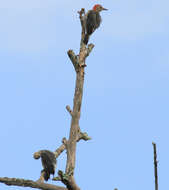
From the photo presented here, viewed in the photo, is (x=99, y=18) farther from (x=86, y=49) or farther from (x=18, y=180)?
(x=18, y=180)

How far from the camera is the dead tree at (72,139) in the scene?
8938 millimetres

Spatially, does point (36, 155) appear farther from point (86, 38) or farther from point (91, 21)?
point (91, 21)

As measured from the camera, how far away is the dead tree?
8938 millimetres

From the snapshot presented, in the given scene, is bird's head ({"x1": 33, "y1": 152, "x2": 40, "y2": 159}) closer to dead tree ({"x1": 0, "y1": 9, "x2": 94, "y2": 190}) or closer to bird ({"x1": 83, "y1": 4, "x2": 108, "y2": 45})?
dead tree ({"x1": 0, "y1": 9, "x2": 94, "y2": 190})

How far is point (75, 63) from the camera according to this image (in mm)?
11594

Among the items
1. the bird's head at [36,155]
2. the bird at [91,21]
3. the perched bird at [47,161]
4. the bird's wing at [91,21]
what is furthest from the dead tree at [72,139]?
the bird's wing at [91,21]

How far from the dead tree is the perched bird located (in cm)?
14

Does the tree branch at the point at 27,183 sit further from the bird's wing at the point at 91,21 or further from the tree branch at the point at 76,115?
the bird's wing at the point at 91,21

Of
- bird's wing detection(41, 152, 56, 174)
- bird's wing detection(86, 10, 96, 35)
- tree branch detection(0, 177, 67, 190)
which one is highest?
bird's wing detection(86, 10, 96, 35)

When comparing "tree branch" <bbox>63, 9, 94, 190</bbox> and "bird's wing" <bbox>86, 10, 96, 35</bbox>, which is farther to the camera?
"bird's wing" <bbox>86, 10, 96, 35</bbox>

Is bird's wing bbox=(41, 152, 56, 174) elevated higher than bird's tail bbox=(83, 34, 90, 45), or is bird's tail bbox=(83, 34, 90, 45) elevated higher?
bird's tail bbox=(83, 34, 90, 45)

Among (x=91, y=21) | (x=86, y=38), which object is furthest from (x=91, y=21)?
(x=86, y=38)

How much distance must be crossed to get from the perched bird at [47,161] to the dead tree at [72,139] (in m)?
0.14

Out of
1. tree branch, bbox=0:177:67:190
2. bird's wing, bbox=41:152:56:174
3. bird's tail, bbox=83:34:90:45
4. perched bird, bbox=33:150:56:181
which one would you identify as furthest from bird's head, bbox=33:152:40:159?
bird's tail, bbox=83:34:90:45
